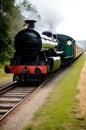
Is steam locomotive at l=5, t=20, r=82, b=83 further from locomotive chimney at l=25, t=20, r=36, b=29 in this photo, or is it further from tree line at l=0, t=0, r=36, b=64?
tree line at l=0, t=0, r=36, b=64

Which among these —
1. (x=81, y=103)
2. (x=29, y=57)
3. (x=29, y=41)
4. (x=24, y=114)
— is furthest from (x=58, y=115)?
(x=29, y=57)

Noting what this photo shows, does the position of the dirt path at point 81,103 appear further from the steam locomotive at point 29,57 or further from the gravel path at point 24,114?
the steam locomotive at point 29,57

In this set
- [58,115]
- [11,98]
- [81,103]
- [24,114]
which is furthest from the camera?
[11,98]

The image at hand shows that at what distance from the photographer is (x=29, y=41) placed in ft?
55.5

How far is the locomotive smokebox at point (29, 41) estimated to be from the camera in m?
16.8

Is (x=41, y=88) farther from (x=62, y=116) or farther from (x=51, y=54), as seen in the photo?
(x=62, y=116)

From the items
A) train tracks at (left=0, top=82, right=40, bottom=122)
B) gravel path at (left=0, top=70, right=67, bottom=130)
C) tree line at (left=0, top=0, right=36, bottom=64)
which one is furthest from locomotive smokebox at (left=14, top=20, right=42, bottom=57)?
tree line at (left=0, top=0, right=36, bottom=64)

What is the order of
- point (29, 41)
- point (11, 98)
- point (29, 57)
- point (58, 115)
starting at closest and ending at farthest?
1. point (58, 115)
2. point (11, 98)
3. point (29, 41)
4. point (29, 57)

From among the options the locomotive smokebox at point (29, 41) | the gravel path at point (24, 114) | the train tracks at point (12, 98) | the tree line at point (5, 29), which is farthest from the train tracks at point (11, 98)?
the tree line at point (5, 29)

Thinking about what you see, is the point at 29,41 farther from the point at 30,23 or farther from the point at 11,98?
the point at 11,98

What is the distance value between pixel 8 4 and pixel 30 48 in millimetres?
10779

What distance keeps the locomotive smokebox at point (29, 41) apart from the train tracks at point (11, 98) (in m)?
1.95

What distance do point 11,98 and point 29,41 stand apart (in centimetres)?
491

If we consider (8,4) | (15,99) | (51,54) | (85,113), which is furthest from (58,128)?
(8,4)
